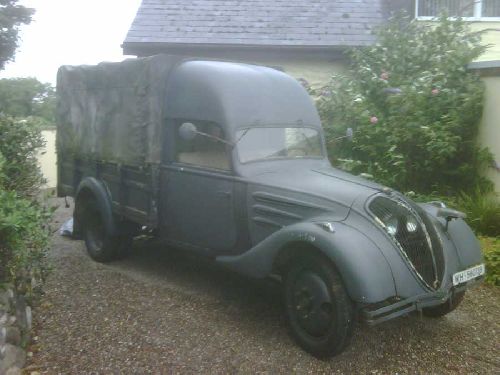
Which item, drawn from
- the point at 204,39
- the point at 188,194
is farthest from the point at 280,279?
the point at 204,39

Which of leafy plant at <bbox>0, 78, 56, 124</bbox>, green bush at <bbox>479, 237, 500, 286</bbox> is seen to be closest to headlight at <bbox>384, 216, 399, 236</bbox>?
green bush at <bbox>479, 237, 500, 286</bbox>

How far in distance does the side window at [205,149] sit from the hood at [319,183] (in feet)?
1.36

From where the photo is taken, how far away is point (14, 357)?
3.73 meters

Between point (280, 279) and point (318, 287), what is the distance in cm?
60

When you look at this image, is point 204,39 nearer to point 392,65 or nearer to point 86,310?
point 392,65

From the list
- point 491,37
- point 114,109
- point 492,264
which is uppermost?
point 491,37

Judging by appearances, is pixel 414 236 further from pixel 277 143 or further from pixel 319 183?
pixel 277 143


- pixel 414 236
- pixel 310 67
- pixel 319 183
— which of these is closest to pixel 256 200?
pixel 319 183

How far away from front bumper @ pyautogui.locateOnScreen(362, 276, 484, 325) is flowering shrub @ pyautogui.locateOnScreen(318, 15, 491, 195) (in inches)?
141

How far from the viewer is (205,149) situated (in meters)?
5.15

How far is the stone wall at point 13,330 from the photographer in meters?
3.59

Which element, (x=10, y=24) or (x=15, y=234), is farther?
(x=10, y=24)

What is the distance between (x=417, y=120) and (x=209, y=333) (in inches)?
183

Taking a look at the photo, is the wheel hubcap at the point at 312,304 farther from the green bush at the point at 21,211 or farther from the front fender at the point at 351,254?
the green bush at the point at 21,211
